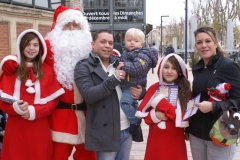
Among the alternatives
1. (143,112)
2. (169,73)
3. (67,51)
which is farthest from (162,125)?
(67,51)

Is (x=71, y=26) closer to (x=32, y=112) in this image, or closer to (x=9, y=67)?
(x=9, y=67)

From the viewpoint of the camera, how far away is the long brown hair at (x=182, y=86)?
2.96 metres

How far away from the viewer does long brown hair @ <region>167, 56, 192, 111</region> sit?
9.70 ft

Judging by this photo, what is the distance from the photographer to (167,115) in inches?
116

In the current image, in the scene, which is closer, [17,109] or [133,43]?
[17,109]

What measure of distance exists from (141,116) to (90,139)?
0.55 meters

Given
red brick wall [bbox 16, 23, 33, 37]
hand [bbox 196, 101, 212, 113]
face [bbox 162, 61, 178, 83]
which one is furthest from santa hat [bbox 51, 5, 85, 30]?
red brick wall [bbox 16, 23, 33, 37]

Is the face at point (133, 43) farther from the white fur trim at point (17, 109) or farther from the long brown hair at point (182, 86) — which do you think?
the white fur trim at point (17, 109)

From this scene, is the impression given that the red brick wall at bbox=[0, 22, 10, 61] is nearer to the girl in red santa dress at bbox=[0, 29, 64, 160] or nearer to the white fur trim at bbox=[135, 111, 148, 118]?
the girl in red santa dress at bbox=[0, 29, 64, 160]

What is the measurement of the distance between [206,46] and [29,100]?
1772 mm

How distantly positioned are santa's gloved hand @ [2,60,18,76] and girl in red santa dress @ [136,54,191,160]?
4.24 feet

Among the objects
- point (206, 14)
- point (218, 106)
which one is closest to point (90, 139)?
point (218, 106)

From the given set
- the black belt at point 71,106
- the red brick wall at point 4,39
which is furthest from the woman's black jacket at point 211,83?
the red brick wall at point 4,39

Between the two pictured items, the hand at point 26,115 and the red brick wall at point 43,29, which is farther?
the red brick wall at point 43,29
